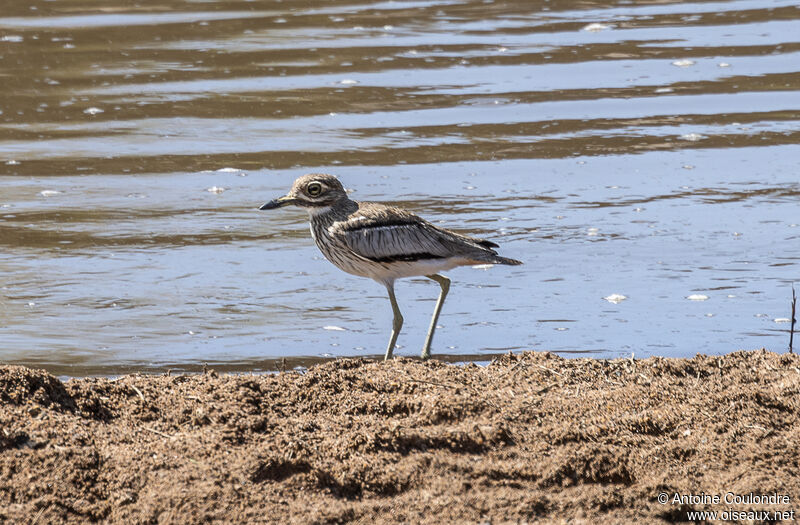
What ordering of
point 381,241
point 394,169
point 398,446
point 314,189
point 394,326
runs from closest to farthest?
point 398,446 < point 394,326 < point 381,241 < point 314,189 < point 394,169

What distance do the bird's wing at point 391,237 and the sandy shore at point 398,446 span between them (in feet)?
3.92

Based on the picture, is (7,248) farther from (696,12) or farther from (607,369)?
(696,12)

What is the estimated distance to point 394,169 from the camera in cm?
966

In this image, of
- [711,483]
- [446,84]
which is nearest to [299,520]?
[711,483]

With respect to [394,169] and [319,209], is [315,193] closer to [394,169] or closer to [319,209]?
[319,209]

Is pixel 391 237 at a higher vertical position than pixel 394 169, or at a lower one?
higher

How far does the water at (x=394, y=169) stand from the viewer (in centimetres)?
650

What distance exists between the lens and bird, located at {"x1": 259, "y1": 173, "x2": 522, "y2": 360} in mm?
6137

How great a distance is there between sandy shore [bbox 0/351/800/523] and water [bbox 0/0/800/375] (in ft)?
3.94

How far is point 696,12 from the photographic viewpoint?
1503cm

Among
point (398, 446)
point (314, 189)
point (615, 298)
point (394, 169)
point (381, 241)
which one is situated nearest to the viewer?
point (398, 446)

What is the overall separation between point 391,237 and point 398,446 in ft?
6.81

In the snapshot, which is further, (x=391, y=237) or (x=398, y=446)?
(x=391, y=237)

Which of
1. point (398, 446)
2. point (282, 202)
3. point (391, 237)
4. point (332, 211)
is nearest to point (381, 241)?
point (391, 237)
